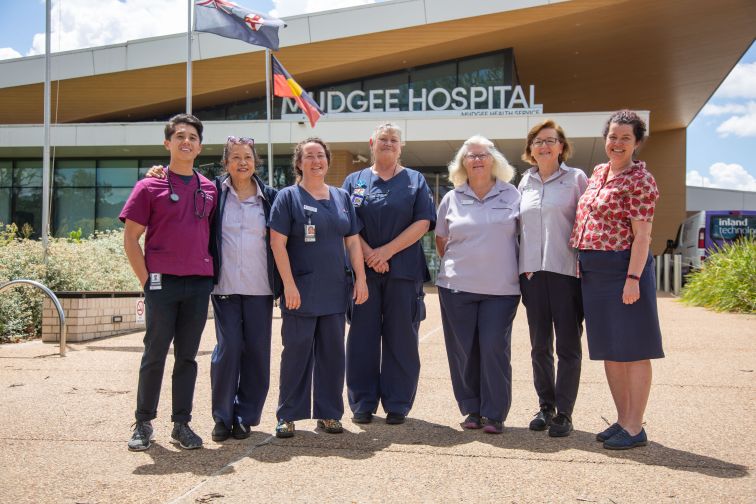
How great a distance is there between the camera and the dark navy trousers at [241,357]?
4.41 meters

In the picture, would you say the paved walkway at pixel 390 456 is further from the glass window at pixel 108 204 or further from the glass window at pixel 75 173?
the glass window at pixel 75 173

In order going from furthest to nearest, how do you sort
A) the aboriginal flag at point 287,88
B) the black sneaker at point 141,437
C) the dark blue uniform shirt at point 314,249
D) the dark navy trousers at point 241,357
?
the aboriginal flag at point 287,88 < the dark blue uniform shirt at point 314,249 < the dark navy trousers at point 241,357 < the black sneaker at point 141,437

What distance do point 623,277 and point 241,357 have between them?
244 centimetres

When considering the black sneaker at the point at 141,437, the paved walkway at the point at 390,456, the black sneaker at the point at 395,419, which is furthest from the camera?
the black sneaker at the point at 395,419

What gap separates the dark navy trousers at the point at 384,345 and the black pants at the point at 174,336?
3.83 ft

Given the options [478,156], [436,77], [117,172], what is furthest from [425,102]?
[478,156]

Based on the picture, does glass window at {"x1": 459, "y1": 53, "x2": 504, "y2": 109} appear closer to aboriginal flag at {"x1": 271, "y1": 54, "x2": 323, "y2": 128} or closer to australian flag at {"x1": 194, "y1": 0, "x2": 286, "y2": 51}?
aboriginal flag at {"x1": 271, "y1": 54, "x2": 323, "y2": 128}

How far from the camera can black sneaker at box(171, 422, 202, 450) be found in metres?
4.13

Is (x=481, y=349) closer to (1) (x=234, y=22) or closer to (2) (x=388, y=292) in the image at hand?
(2) (x=388, y=292)

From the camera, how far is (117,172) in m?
24.8

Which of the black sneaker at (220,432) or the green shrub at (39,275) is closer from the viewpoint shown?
the black sneaker at (220,432)

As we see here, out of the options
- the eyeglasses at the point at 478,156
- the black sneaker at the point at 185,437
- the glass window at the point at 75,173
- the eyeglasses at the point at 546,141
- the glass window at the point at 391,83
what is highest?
the glass window at the point at 391,83

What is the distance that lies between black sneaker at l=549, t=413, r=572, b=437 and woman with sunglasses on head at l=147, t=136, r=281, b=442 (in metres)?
1.85

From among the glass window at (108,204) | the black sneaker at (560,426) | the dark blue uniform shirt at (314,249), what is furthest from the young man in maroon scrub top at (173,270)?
the glass window at (108,204)
